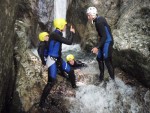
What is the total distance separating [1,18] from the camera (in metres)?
6.02

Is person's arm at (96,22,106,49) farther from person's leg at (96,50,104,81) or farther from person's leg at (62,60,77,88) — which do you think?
person's leg at (62,60,77,88)

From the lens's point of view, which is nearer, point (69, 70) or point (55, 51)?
point (55, 51)

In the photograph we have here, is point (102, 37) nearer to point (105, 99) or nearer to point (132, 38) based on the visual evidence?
point (132, 38)

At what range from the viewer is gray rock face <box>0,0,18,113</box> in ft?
20.5

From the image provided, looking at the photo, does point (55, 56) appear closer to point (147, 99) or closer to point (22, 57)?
point (22, 57)

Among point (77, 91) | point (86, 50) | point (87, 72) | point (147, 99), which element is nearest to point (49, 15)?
point (86, 50)

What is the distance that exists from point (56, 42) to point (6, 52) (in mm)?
1333

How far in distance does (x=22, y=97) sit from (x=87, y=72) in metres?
2.99

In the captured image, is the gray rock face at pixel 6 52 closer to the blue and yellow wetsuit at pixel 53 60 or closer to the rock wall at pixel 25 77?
the rock wall at pixel 25 77

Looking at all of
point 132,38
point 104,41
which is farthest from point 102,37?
point 132,38

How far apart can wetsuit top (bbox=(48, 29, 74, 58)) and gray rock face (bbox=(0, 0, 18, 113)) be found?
1.09 meters

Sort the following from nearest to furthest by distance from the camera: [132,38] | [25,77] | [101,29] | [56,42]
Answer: [56,42]
[101,29]
[25,77]
[132,38]

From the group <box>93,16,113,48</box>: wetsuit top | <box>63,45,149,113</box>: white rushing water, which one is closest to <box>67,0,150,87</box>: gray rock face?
<box>63,45,149,113</box>: white rushing water

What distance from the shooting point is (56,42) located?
279 inches
